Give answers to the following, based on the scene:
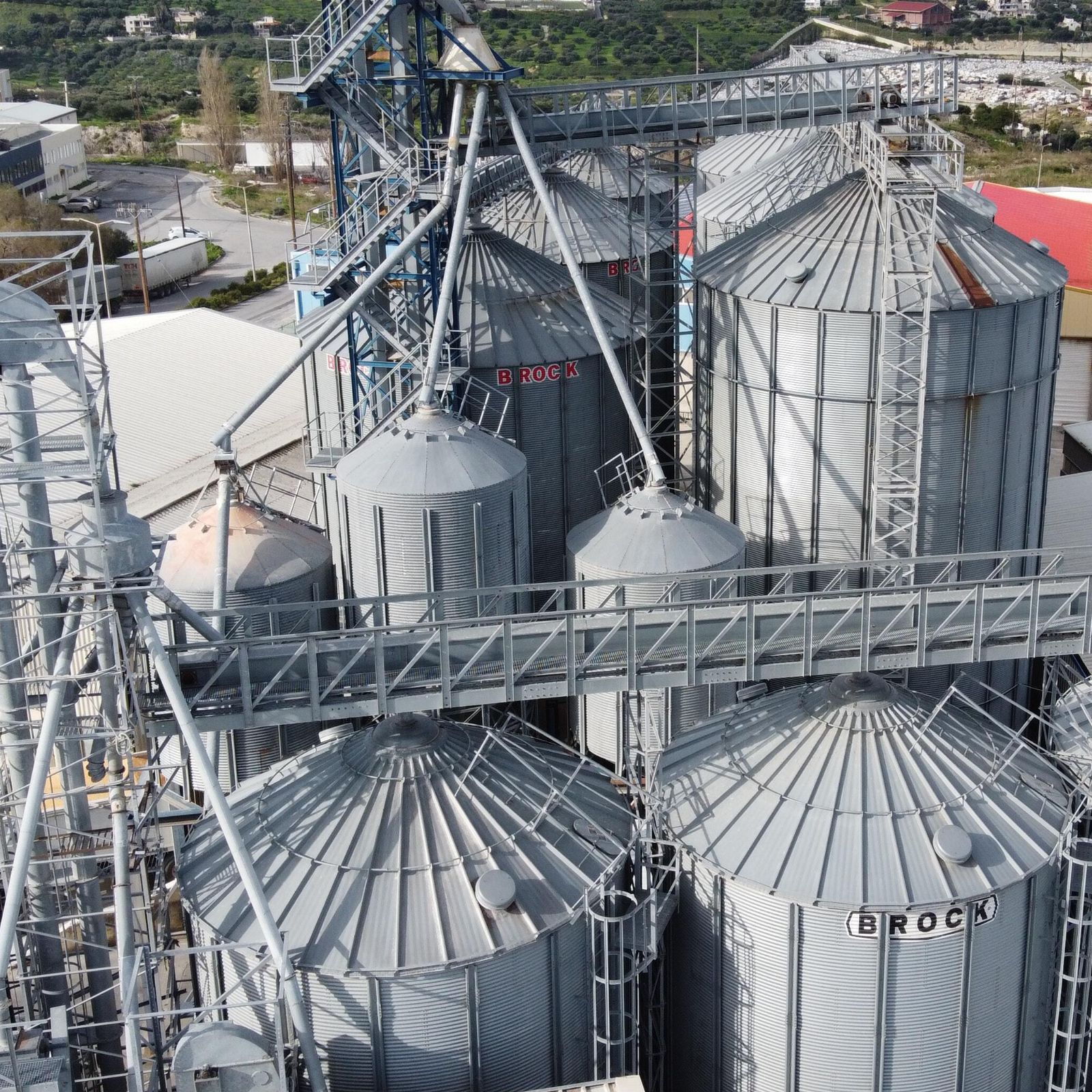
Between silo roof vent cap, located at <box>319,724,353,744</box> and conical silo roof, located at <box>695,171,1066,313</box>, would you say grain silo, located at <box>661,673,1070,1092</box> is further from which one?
conical silo roof, located at <box>695,171,1066,313</box>

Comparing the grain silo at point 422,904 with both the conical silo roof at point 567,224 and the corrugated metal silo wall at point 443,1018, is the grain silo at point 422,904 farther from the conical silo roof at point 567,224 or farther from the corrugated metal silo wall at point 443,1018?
the conical silo roof at point 567,224

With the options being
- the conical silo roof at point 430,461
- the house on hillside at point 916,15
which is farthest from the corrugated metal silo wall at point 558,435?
the house on hillside at point 916,15

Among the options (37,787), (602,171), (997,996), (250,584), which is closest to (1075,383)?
(602,171)

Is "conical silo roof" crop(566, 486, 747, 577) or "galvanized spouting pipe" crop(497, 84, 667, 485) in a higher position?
"galvanized spouting pipe" crop(497, 84, 667, 485)

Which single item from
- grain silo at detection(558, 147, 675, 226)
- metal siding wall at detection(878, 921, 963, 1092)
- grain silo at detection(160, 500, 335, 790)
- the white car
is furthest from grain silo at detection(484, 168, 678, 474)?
the white car

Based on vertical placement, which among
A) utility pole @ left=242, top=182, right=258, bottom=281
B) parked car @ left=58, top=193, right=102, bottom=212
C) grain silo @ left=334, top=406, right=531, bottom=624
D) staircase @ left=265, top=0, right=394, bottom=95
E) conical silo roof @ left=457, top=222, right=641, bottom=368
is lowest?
utility pole @ left=242, top=182, right=258, bottom=281
